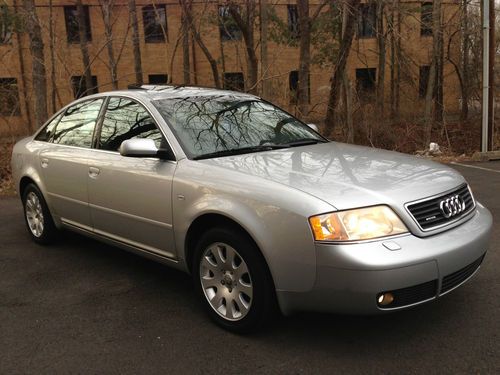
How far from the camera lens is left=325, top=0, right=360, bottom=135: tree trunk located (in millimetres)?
12031

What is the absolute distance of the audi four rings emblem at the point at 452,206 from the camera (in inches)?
122

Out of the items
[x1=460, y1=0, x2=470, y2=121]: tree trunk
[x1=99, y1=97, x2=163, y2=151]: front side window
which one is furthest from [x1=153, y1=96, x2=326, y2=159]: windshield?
[x1=460, y1=0, x2=470, y2=121]: tree trunk

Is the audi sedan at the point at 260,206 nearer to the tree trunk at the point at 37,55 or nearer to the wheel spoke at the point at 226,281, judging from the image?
the wheel spoke at the point at 226,281

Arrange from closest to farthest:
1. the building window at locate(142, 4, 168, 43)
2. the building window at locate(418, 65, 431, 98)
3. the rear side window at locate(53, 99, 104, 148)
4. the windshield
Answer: the windshield
the rear side window at locate(53, 99, 104, 148)
the building window at locate(418, 65, 431, 98)
the building window at locate(142, 4, 168, 43)

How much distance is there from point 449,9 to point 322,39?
19.7 feet

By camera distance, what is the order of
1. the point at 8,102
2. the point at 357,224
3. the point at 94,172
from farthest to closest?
1. the point at 8,102
2. the point at 94,172
3. the point at 357,224

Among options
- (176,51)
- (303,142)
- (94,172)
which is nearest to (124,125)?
(94,172)

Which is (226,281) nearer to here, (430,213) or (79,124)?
(430,213)

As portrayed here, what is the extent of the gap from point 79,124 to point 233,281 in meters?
2.59

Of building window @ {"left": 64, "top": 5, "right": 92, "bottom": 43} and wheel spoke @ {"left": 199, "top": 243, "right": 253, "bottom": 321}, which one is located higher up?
building window @ {"left": 64, "top": 5, "right": 92, "bottom": 43}

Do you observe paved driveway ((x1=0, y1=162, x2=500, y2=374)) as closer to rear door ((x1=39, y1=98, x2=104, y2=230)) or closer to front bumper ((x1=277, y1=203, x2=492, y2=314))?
front bumper ((x1=277, y1=203, x2=492, y2=314))

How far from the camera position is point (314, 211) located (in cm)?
279

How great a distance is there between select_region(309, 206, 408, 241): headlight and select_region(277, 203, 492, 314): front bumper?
0.17 feet

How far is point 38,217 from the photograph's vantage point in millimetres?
5418
